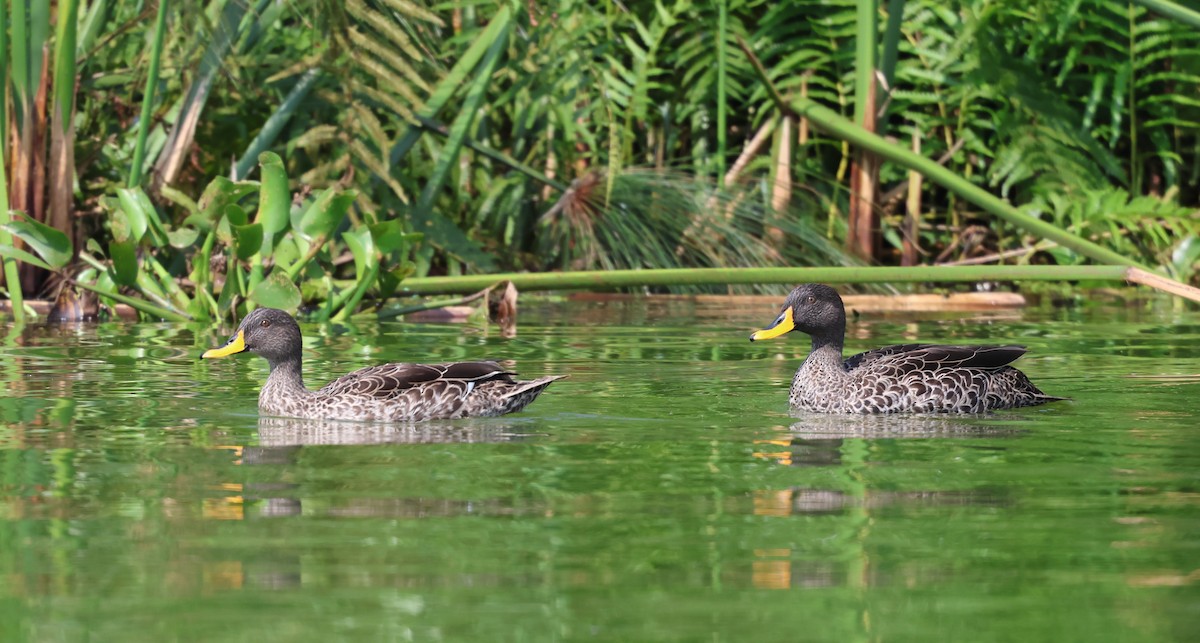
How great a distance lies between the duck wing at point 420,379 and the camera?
24.3ft

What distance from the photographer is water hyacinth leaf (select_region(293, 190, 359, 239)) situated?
10.9m

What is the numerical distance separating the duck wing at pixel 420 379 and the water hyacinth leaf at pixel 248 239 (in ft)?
10.7

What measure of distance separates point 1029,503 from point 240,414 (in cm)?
346

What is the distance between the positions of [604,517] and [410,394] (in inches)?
101

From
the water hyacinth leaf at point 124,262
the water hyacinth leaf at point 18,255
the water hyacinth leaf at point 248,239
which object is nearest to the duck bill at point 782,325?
the water hyacinth leaf at point 248,239

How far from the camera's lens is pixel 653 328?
451 inches

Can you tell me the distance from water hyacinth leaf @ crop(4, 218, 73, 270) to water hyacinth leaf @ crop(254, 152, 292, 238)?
1.13 m

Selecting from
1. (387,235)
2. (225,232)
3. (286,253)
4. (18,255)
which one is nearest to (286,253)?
(286,253)

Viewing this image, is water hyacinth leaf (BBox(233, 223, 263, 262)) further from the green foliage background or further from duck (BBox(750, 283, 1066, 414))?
duck (BBox(750, 283, 1066, 414))

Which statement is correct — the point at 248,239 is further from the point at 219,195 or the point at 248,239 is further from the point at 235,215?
the point at 219,195

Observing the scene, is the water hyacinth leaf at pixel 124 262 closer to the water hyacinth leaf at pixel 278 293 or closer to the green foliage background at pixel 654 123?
the water hyacinth leaf at pixel 278 293

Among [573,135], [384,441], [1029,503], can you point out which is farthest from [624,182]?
[1029,503]

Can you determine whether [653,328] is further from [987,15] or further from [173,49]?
[987,15]

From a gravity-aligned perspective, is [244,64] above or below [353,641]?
above
